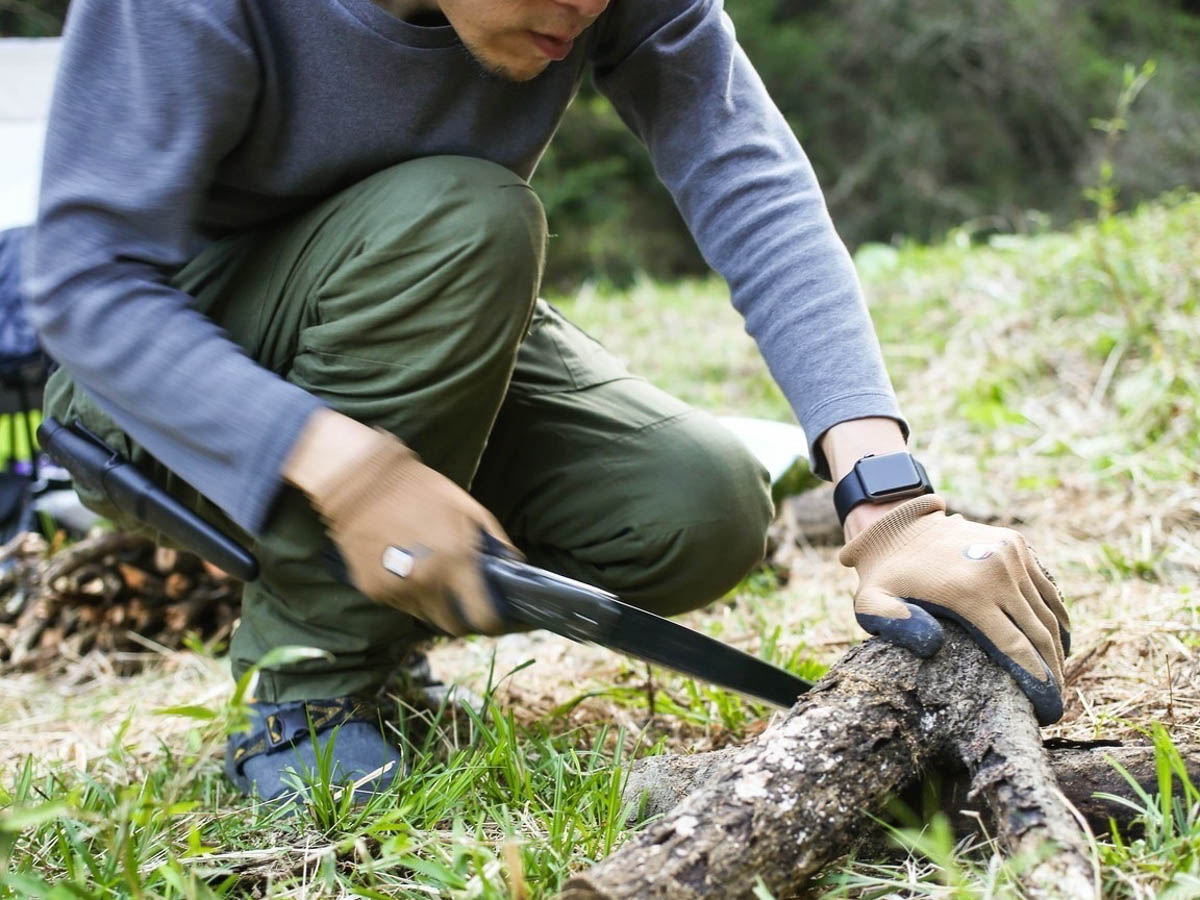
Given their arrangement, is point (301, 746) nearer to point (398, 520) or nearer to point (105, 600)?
point (398, 520)

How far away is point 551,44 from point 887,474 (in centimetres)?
74

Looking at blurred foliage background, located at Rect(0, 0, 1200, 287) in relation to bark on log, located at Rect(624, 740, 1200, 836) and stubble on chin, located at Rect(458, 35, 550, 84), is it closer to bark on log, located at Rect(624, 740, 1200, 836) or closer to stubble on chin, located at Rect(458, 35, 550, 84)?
stubble on chin, located at Rect(458, 35, 550, 84)

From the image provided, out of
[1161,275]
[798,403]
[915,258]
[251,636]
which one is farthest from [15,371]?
[915,258]

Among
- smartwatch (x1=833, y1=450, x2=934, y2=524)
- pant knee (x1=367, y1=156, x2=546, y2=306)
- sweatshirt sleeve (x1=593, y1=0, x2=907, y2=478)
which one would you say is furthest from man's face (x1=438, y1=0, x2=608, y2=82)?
smartwatch (x1=833, y1=450, x2=934, y2=524)

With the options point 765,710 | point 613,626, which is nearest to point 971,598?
point 613,626

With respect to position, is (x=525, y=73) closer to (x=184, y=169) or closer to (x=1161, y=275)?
(x=184, y=169)

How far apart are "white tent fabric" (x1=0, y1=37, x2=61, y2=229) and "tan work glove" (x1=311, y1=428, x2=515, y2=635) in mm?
2082

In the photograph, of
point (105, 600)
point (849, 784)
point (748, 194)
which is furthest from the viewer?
point (105, 600)

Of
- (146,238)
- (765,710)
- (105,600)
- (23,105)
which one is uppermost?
(146,238)

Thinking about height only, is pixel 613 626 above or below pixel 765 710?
above

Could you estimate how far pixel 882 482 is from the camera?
4.73ft

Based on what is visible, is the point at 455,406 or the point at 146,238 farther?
the point at 455,406

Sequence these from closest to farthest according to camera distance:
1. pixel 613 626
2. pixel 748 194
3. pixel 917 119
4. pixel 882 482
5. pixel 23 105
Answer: pixel 613 626 → pixel 882 482 → pixel 748 194 → pixel 23 105 → pixel 917 119

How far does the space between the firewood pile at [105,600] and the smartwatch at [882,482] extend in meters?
1.66
